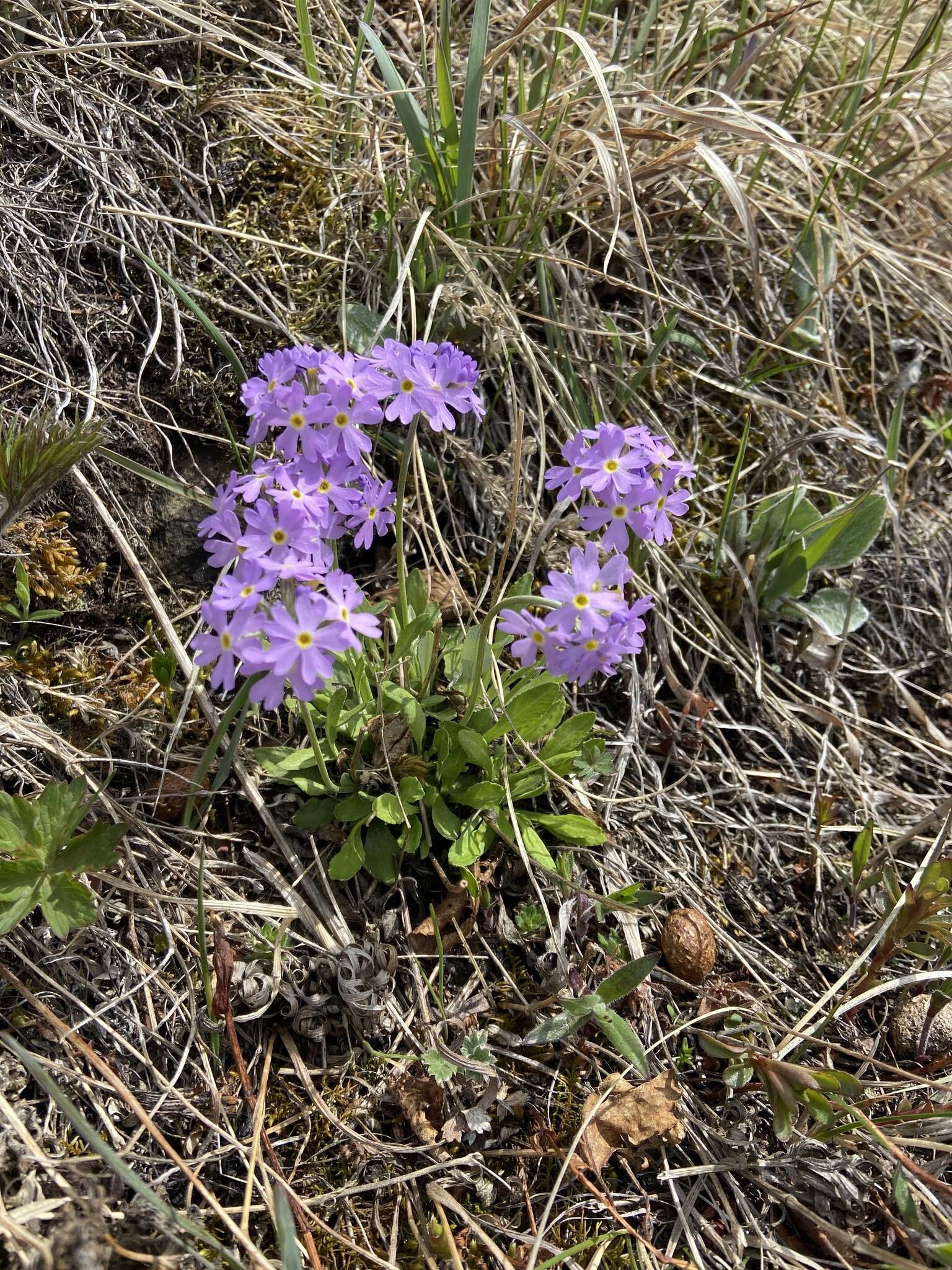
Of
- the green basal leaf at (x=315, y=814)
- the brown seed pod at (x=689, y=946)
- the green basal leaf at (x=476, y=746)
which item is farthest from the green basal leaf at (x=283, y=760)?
the brown seed pod at (x=689, y=946)

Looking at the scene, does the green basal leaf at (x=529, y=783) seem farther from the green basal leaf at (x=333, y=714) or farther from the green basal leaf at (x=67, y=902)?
the green basal leaf at (x=67, y=902)

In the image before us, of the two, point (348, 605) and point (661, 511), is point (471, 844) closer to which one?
point (348, 605)

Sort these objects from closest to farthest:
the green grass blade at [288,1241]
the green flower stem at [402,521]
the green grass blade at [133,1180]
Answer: the green grass blade at [133,1180] < the green grass blade at [288,1241] < the green flower stem at [402,521]

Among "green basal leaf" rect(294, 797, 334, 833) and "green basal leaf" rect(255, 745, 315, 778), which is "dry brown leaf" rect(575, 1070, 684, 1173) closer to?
"green basal leaf" rect(294, 797, 334, 833)

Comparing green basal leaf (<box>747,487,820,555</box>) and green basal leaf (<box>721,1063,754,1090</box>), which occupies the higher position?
green basal leaf (<box>747,487,820,555</box>)

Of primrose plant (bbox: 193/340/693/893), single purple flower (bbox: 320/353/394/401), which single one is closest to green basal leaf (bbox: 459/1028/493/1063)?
primrose plant (bbox: 193/340/693/893)

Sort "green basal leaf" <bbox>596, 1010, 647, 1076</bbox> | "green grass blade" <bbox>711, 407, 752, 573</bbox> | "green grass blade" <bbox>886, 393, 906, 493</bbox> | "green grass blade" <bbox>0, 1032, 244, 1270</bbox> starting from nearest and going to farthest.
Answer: "green grass blade" <bbox>0, 1032, 244, 1270</bbox>, "green basal leaf" <bbox>596, 1010, 647, 1076</bbox>, "green grass blade" <bbox>711, 407, 752, 573</bbox>, "green grass blade" <bbox>886, 393, 906, 493</bbox>

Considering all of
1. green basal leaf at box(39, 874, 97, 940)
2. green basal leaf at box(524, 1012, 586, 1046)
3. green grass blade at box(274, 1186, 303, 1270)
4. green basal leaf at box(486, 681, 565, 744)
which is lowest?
green basal leaf at box(524, 1012, 586, 1046)
